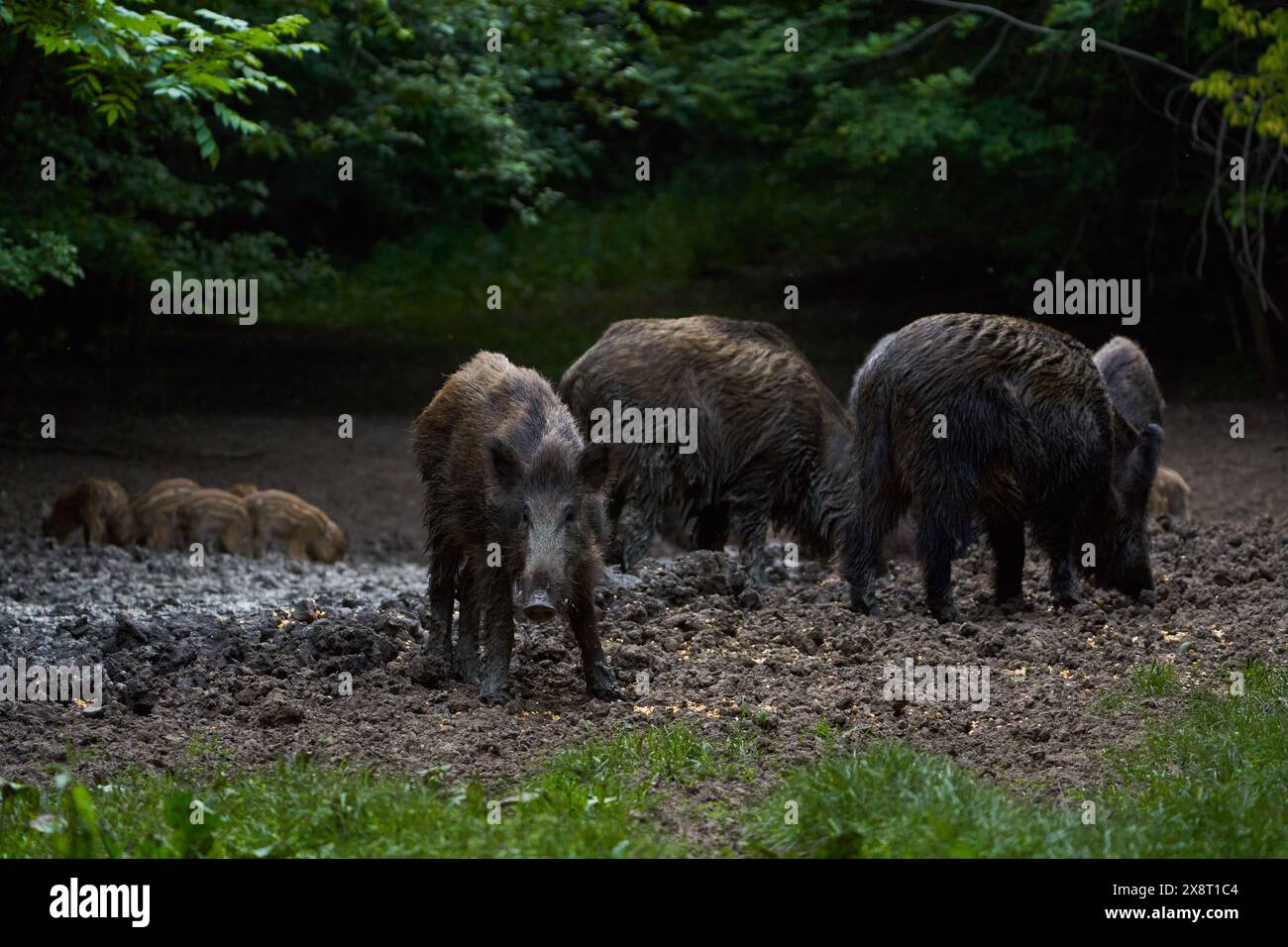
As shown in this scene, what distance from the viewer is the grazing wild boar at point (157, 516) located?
505 inches

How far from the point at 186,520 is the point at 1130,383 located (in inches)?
294

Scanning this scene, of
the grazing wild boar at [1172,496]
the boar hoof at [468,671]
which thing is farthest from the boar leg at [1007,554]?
the grazing wild boar at [1172,496]

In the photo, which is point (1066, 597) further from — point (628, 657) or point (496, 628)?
point (496, 628)

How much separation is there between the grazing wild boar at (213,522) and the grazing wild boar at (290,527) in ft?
0.41

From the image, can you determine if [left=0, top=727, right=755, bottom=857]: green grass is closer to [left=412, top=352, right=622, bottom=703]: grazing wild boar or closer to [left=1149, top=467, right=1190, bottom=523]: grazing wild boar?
[left=412, top=352, right=622, bottom=703]: grazing wild boar

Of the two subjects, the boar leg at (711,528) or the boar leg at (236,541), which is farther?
the boar leg at (236,541)

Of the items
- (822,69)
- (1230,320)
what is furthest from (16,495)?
(1230,320)

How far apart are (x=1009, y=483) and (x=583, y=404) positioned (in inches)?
116

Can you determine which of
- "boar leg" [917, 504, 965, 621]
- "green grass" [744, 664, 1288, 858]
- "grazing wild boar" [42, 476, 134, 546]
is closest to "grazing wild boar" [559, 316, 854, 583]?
"boar leg" [917, 504, 965, 621]

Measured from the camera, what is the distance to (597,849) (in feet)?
15.1

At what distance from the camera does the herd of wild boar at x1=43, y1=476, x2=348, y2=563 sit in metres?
12.8

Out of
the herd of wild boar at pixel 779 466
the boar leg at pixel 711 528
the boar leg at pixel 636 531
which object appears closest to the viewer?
the herd of wild boar at pixel 779 466

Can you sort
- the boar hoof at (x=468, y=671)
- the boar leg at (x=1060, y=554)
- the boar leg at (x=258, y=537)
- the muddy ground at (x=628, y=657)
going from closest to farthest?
1. the muddy ground at (x=628, y=657)
2. the boar hoof at (x=468, y=671)
3. the boar leg at (x=1060, y=554)
4. the boar leg at (x=258, y=537)
